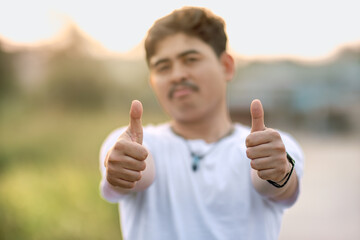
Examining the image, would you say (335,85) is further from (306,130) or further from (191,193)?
(191,193)

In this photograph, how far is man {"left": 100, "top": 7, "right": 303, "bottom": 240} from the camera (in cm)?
137

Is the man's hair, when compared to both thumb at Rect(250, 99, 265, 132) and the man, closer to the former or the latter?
the man

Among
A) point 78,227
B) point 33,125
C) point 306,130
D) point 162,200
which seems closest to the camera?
point 162,200

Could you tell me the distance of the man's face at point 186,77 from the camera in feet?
4.75

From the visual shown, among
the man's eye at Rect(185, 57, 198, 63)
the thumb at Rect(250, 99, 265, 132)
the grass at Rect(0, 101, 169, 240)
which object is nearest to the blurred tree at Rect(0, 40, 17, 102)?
the grass at Rect(0, 101, 169, 240)

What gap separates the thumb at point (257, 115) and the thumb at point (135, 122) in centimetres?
30

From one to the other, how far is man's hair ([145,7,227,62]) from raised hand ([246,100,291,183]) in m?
0.43

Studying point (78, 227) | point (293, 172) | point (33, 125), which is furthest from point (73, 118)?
point (293, 172)

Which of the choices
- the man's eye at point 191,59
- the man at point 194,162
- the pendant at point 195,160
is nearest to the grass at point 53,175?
the man at point 194,162

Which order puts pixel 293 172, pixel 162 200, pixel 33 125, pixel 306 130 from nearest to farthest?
pixel 293 172, pixel 162 200, pixel 33 125, pixel 306 130

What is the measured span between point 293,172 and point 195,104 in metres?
0.39

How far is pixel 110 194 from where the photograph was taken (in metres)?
1.34

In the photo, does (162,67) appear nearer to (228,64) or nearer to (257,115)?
(228,64)

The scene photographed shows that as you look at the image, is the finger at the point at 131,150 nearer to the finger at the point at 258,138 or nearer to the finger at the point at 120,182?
the finger at the point at 120,182
